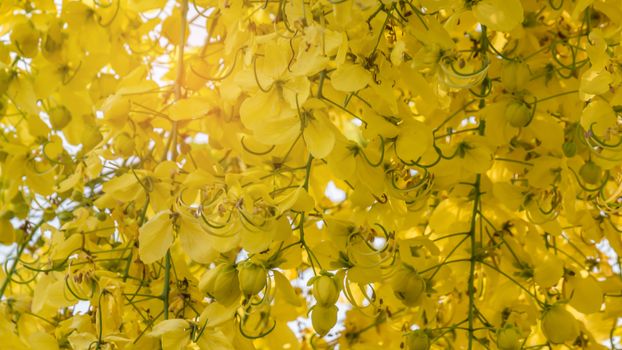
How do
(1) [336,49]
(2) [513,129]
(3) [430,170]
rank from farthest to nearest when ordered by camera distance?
(2) [513,129]
(3) [430,170]
(1) [336,49]

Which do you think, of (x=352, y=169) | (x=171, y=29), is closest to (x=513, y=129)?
(x=352, y=169)

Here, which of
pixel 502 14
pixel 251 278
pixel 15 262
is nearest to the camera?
pixel 251 278

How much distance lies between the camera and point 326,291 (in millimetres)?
832

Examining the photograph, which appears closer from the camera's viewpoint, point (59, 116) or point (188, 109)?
point (188, 109)

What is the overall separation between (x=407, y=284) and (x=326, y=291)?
0.15m

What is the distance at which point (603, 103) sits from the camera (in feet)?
3.00

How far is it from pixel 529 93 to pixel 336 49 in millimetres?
318

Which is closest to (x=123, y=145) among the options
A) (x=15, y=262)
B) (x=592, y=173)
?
(x=15, y=262)

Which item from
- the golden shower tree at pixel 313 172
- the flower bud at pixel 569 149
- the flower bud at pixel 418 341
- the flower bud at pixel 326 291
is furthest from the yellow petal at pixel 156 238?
the flower bud at pixel 569 149

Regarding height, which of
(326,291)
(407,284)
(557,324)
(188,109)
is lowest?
(557,324)

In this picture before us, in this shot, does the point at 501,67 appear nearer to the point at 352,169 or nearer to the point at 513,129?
the point at 513,129

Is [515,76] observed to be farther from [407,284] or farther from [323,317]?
[323,317]

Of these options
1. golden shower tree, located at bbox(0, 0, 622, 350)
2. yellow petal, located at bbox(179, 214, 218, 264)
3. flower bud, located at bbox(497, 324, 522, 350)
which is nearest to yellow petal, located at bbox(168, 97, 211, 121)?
golden shower tree, located at bbox(0, 0, 622, 350)

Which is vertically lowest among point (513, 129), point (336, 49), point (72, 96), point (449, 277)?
point (449, 277)
